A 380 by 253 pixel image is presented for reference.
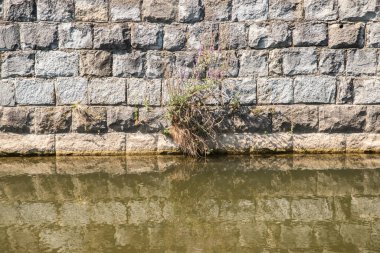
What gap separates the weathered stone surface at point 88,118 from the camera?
553 cm

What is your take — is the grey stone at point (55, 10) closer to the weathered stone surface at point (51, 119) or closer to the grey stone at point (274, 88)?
the weathered stone surface at point (51, 119)

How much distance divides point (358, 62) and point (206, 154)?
181 cm

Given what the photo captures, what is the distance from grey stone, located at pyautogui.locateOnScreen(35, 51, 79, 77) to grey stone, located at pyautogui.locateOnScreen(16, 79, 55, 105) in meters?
0.10

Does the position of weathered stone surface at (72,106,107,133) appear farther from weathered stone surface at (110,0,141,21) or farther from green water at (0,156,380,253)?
weathered stone surface at (110,0,141,21)

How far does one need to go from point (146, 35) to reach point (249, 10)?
1064 mm

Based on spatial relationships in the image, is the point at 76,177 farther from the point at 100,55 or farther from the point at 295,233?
the point at 295,233

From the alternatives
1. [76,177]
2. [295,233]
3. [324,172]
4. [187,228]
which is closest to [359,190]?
[324,172]

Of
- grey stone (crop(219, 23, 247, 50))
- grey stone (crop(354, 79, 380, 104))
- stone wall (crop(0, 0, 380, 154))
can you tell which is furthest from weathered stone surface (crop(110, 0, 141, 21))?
grey stone (crop(354, 79, 380, 104))

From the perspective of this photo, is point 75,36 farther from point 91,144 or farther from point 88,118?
point 91,144

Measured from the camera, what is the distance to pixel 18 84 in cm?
552

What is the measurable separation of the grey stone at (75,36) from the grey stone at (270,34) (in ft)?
5.34

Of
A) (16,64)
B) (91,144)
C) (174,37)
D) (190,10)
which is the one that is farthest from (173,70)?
(16,64)

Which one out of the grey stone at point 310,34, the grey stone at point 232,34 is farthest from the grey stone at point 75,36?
the grey stone at point 310,34

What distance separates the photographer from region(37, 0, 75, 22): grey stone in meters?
5.42
